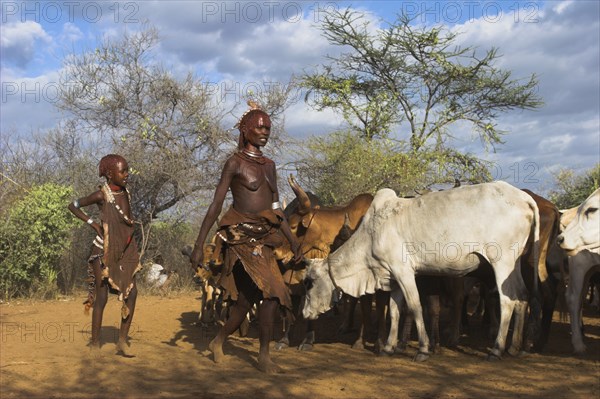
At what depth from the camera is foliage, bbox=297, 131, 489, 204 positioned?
16.2 meters

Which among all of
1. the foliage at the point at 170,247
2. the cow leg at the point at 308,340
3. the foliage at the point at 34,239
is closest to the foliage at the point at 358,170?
the foliage at the point at 170,247

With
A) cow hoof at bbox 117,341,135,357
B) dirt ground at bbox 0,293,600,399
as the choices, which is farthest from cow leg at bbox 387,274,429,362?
cow hoof at bbox 117,341,135,357

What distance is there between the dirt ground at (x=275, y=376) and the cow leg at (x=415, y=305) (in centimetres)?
15

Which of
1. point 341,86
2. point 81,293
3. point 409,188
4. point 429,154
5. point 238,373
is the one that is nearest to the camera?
point 238,373

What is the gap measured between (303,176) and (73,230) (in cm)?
530

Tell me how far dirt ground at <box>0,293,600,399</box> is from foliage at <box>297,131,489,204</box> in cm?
690

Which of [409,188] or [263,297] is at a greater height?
[409,188]

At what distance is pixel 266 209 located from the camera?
22.5ft

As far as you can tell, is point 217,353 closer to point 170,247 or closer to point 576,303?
point 576,303

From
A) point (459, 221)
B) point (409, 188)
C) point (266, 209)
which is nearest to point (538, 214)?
point (459, 221)

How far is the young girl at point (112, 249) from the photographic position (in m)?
7.56

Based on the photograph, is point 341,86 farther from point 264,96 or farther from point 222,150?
point 222,150

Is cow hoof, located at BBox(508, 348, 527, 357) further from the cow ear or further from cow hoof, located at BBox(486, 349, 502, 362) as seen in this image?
the cow ear

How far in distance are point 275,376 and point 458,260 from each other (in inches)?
94.0
